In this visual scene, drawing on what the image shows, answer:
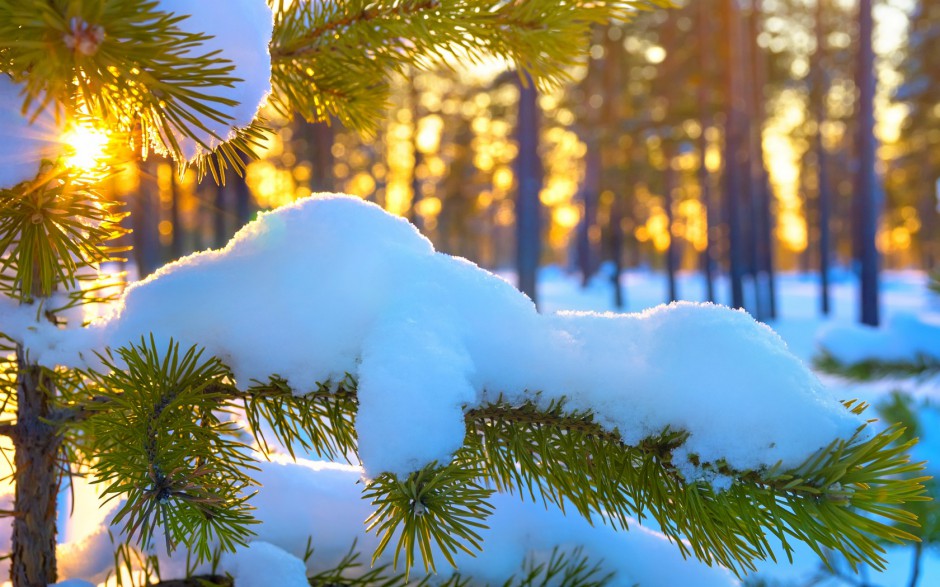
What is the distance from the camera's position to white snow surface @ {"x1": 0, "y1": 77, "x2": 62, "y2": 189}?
3.03 feet

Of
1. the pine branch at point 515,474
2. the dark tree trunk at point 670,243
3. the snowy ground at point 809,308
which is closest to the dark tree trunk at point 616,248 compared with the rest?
the snowy ground at point 809,308

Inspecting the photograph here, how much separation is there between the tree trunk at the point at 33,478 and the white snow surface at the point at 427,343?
125 mm

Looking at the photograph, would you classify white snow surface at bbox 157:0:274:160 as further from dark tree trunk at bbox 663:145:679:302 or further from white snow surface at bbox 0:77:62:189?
dark tree trunk at bbox 663:145:679:302

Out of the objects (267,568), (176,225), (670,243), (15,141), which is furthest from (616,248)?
(15,141)

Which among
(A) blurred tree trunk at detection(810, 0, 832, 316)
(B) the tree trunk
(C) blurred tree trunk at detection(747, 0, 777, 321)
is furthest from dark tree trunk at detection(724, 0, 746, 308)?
(B) the tree trunk

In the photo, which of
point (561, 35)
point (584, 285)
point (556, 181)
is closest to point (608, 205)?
point (584, 285)

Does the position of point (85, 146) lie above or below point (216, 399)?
above

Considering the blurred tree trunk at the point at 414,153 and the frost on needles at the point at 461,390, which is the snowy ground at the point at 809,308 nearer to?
the frost on needles at the point at 461,390

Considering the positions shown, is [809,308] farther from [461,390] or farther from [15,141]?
[15,141]

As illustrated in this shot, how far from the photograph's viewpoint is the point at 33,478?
1.28 meters

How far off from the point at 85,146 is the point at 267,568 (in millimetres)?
817

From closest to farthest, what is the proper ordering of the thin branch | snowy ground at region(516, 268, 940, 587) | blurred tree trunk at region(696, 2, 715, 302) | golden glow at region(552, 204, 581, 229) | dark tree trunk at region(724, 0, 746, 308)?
the thin branch < snowy ground at region(516, 268, 940, 587) < dark tree trunk at region(724, 0, 746, 308) < blurred tree trunk at region(696, 2, 715, 302) < golden glow at region(552, 204, 581, 229)

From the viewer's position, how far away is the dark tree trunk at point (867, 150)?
40.0ft

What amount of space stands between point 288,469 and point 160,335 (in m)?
0.55
